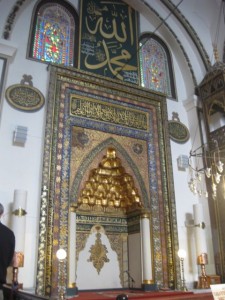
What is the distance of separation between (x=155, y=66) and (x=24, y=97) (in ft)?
9.57

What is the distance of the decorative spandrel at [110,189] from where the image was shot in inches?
206

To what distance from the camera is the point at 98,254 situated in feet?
17.2

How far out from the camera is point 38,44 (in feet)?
17.7

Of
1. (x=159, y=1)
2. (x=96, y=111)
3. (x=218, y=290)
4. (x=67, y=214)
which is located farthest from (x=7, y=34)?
(x=218, y=290)

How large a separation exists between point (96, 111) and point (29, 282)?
2657 mm

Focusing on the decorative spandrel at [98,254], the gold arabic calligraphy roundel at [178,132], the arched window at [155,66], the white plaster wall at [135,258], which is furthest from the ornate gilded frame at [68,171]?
the decorative spandrel at [98,254]

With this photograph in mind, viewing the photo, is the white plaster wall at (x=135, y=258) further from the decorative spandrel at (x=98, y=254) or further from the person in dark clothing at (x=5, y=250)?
the person in dark clothing at (x=5, y=250)

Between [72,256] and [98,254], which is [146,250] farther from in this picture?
[72,256]

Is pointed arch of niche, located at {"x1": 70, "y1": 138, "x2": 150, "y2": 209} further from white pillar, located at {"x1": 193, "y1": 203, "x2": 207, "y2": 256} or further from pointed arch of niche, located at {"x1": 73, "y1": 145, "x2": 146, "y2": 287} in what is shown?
white pillar, located at {"x1": 193, "y1": 203, "x2": 207, "y2": 256}

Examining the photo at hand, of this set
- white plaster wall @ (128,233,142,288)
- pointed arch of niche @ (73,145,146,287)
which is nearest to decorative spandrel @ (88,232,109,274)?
pointed arch of niche @ (73,145,146,287)

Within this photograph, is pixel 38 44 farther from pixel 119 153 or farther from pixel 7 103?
pixel 119 153

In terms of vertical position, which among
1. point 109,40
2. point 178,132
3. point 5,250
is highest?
point 109,40

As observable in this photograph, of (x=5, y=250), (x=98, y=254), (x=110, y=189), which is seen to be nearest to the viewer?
(x=5, y=250)

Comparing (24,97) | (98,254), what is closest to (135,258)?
(98,254)
